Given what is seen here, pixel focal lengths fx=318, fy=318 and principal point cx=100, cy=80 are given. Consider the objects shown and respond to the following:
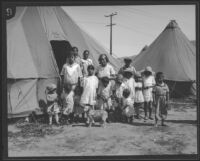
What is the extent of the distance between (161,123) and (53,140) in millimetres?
2307

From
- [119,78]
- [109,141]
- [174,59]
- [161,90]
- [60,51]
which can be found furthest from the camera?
[174,59]

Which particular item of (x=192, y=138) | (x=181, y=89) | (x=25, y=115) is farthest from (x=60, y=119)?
(x=181, y=89)

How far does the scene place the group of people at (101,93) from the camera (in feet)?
21.4

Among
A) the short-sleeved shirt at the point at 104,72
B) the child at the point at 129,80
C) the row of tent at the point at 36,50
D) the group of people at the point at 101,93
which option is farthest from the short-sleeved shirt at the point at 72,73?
the child at the point at 129,80

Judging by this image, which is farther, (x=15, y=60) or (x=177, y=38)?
(x=177, y=38)

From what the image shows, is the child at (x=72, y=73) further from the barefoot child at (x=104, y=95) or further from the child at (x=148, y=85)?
the child at (x=148, y=85)

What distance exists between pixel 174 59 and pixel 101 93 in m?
5.27

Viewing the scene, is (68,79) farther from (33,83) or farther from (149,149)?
(149,149)

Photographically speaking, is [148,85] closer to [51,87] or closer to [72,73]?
[72,73]

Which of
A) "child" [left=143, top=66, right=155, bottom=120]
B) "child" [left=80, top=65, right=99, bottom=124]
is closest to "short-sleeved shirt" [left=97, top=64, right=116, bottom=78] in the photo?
"child" [left=80, top=65, right=99, bottom=124]

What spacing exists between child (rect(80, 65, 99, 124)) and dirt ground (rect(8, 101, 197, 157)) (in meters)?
0.48

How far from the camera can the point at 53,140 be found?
5844 millimetres

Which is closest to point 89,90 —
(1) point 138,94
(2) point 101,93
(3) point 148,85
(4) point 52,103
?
(2) point 101,93

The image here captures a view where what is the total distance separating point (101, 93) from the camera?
670 centimetres
